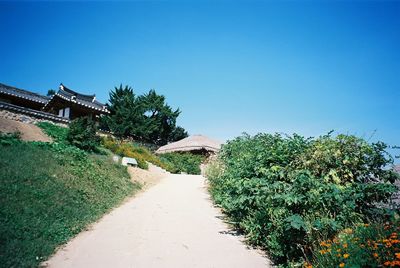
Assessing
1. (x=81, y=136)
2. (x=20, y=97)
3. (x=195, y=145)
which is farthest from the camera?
(x=195, y=145)

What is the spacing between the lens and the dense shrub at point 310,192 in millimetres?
3820

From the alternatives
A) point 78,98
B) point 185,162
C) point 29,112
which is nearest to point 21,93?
point 78,98

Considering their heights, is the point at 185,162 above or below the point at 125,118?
below

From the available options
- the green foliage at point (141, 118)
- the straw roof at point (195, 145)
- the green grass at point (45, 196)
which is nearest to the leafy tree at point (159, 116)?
the green foliage at point (141, 118)

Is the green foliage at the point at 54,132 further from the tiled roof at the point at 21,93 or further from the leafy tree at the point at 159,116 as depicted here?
the leafy tree at the point at 159,116

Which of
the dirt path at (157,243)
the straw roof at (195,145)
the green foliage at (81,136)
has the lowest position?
the dirt path at (157,243)

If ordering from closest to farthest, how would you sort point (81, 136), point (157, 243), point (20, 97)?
point (157, 243) → point (81, 136) → point (20, 97)

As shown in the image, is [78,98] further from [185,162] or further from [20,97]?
[185,162]

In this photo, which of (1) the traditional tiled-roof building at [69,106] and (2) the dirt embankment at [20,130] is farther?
(1) the traditional tiled-roof building at [69,106]

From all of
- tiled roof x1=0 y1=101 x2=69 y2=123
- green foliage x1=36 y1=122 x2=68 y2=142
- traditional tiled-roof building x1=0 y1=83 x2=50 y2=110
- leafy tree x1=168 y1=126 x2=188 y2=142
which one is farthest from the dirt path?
leafy tree x1=168 y1=126 x2=188 y2=142

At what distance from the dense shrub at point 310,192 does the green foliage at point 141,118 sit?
111 ft

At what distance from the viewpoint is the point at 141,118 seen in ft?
125

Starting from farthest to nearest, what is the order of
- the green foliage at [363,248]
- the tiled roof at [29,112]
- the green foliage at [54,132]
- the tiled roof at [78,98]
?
the tiled roof at [78,98], the tiled roof at [29,112], the green foliage at [54,132], the green foliage at [363,248]

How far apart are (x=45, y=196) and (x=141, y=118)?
33305 millimetres
